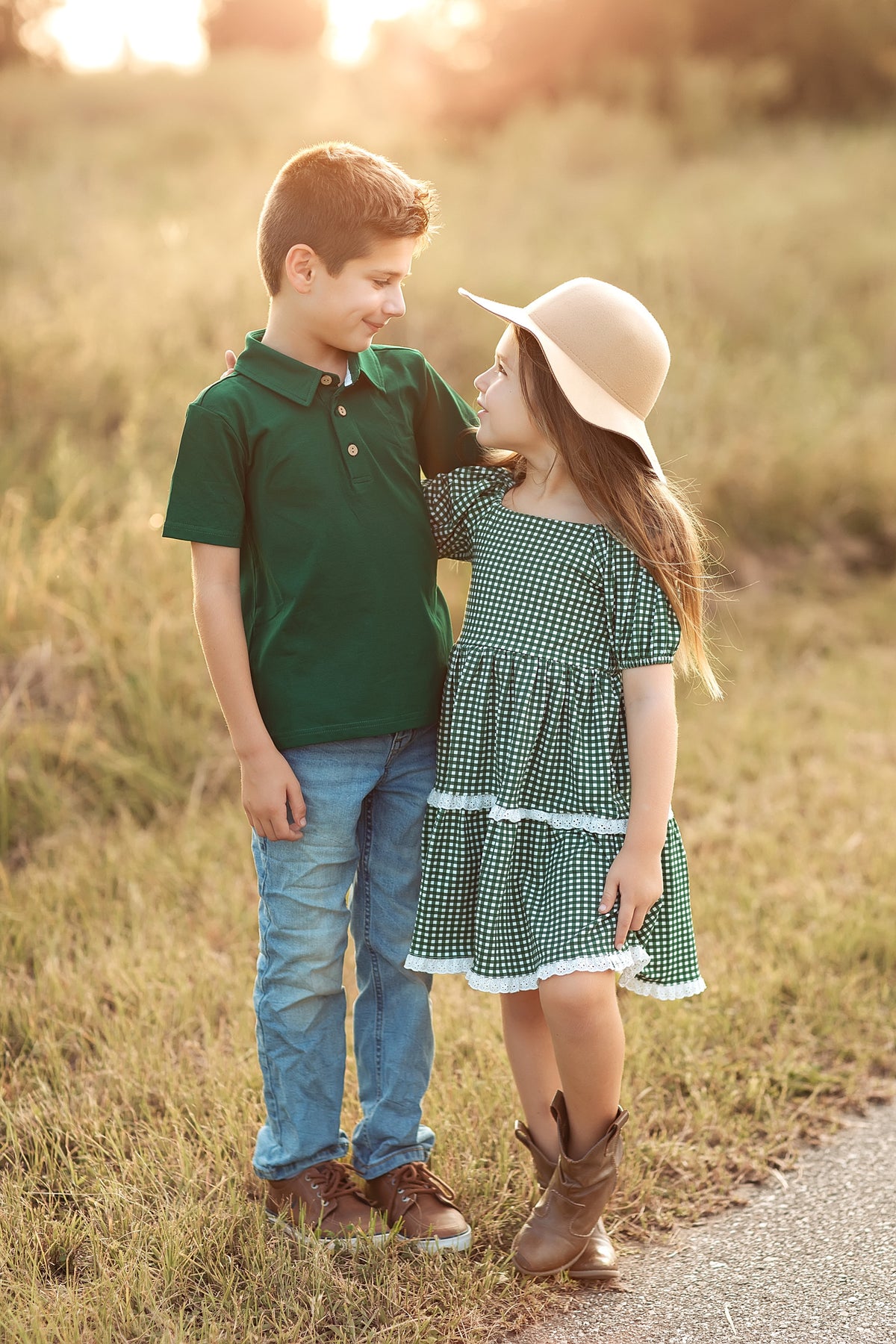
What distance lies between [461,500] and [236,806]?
82.8 inches

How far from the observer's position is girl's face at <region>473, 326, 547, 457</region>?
2.13 meters

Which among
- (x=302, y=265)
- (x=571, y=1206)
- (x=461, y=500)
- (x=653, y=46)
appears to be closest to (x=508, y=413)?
(x=461, y=500)

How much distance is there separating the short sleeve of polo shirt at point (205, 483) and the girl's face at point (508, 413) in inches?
17.9

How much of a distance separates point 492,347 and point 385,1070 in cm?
572

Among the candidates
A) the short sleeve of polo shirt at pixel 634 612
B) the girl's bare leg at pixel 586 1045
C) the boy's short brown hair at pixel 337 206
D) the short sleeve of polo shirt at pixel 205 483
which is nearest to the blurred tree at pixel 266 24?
the boy's short brown hair at pixel 337 206

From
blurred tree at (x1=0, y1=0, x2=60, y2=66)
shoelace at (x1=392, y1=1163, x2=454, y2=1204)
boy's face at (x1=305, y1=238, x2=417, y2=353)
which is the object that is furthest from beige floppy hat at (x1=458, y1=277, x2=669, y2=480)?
blurred tree at (x1=0, y1=0, x2=60, y2=66)

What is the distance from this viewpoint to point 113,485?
205 inches

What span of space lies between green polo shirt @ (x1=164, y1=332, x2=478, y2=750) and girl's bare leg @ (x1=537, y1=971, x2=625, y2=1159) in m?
0.54

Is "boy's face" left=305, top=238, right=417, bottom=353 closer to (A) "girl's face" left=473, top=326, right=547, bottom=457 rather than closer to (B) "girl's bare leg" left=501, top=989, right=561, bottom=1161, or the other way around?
(A) "girl's face" left=473, top=326, right=547, bottom=457

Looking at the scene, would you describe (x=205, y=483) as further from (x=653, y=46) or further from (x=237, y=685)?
(x=653, y=46)

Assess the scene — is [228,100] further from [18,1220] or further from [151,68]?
[18,1220]

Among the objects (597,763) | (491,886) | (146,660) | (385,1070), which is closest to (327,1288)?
(385,1070)

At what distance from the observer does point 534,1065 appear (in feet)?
7.37

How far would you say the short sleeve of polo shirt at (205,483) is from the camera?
77.2 inches
